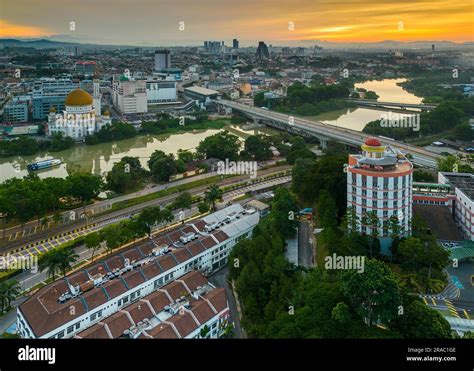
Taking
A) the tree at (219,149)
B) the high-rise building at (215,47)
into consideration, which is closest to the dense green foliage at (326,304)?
the tree at (219,149)

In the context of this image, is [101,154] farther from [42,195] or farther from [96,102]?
[42,195]

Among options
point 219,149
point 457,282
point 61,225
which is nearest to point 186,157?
point 219,149

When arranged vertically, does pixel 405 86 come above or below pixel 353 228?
above

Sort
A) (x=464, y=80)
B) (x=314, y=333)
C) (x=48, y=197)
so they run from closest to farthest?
1. (x=314, y=333)
2. (x=48, y=197)
3. (x=464, y=80)

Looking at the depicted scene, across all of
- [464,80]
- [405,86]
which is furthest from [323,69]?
[464,80]

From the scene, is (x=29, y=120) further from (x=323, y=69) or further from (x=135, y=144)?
(x=323, y=69)

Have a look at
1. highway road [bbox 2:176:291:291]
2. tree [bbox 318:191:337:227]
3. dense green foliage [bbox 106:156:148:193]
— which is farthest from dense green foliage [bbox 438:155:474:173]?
dense green foliage [bbox 106:156:148:193]
